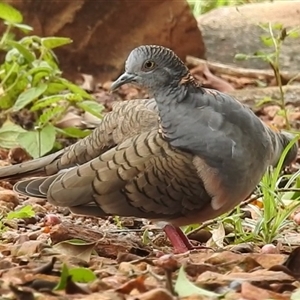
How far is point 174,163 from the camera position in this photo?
2994 mm

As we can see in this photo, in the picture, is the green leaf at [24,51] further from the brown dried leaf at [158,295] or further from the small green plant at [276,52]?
the brown dried leaf at [158,295]

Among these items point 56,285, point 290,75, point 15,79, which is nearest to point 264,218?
point 56,285

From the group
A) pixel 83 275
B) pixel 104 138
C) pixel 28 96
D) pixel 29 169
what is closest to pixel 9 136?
pixel 28 96

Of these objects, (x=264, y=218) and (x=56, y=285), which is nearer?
(x=56, y=285)

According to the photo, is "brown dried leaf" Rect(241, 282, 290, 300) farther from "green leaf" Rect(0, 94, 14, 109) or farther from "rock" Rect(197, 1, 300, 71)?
"rock" Rect(197, 1, 300, 71)

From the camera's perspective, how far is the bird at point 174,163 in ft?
9.77

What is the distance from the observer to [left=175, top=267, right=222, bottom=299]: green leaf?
2100 mm

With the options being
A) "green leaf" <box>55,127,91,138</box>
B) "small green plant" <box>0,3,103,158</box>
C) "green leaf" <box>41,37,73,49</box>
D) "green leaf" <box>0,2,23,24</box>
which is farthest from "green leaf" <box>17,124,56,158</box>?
"green leaf" <box>0,2,23,24</box>

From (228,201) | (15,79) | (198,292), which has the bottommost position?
(198,292)

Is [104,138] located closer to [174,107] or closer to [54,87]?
[174,107]

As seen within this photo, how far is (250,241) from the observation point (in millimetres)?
3221

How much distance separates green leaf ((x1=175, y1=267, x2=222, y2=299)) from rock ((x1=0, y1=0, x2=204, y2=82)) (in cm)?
432

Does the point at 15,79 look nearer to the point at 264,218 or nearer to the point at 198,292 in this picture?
the point at 264,218

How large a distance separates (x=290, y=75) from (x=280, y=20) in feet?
3.40
